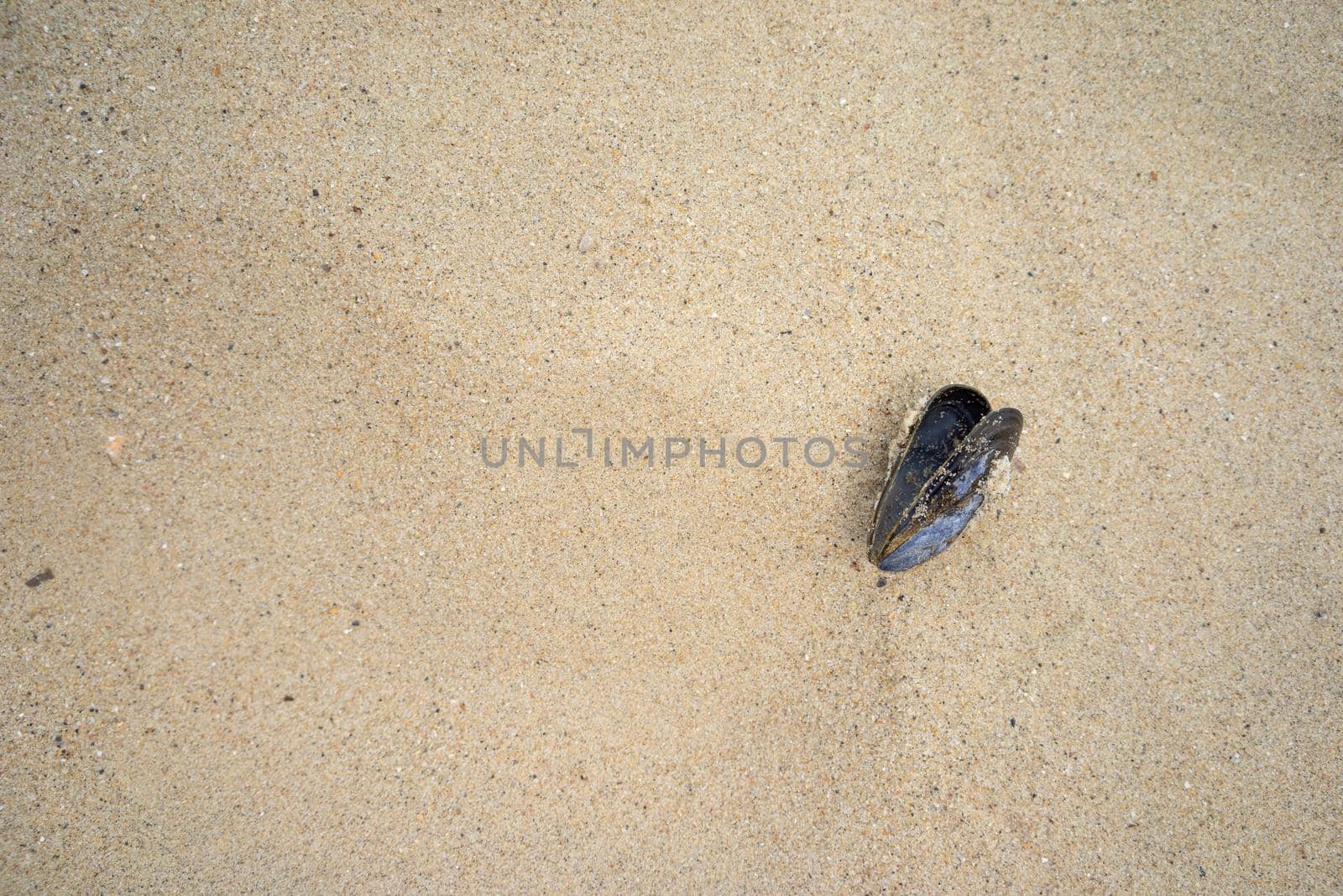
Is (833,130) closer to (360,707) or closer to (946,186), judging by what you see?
(946,186)

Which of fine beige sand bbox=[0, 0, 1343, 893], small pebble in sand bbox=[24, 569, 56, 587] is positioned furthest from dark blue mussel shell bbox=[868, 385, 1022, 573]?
small pebble in sand bbox=[24, 569, 56, 587]

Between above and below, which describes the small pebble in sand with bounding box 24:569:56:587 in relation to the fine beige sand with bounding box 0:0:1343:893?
below

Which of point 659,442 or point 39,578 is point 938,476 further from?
point 39,578

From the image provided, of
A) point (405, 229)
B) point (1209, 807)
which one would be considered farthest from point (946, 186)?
point (1209, 807)

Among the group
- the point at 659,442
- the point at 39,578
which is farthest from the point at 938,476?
the point at 39,578

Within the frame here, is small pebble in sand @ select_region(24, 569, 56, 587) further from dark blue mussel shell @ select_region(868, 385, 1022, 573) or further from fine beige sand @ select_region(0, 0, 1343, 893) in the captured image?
dark blue mussel shell @ select_region(868, 385, 1022, 573)

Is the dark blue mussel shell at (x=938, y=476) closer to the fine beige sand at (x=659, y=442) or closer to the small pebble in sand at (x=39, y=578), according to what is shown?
the fine beige sand at (x=659, y=442)
